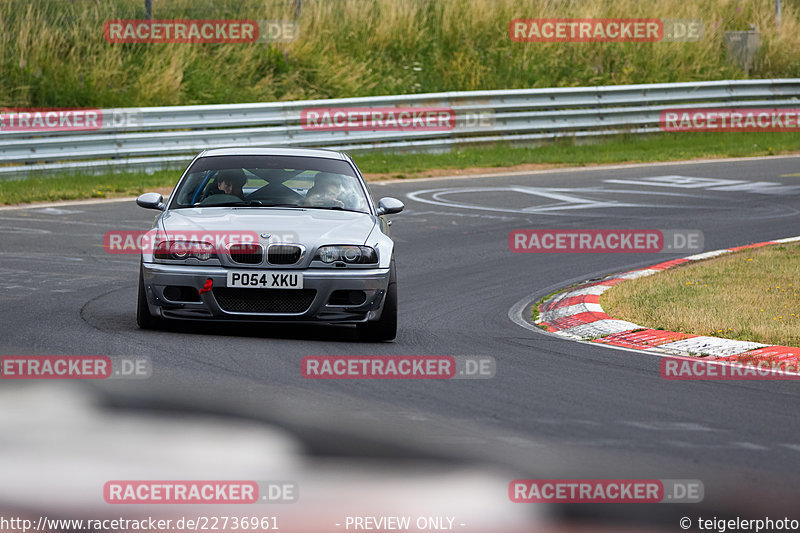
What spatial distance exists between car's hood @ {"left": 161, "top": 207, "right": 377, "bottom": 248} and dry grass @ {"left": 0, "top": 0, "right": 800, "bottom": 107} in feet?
53.0

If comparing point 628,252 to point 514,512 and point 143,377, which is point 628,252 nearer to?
point 143,377

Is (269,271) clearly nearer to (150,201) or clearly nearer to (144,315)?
(144,315)

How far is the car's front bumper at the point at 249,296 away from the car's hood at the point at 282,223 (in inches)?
9.8

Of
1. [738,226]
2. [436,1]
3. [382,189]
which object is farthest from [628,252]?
[436,1]

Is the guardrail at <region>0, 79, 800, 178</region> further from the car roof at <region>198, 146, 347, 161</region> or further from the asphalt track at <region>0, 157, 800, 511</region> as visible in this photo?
the car roof at <region>198, 146, 347, 161</region>
